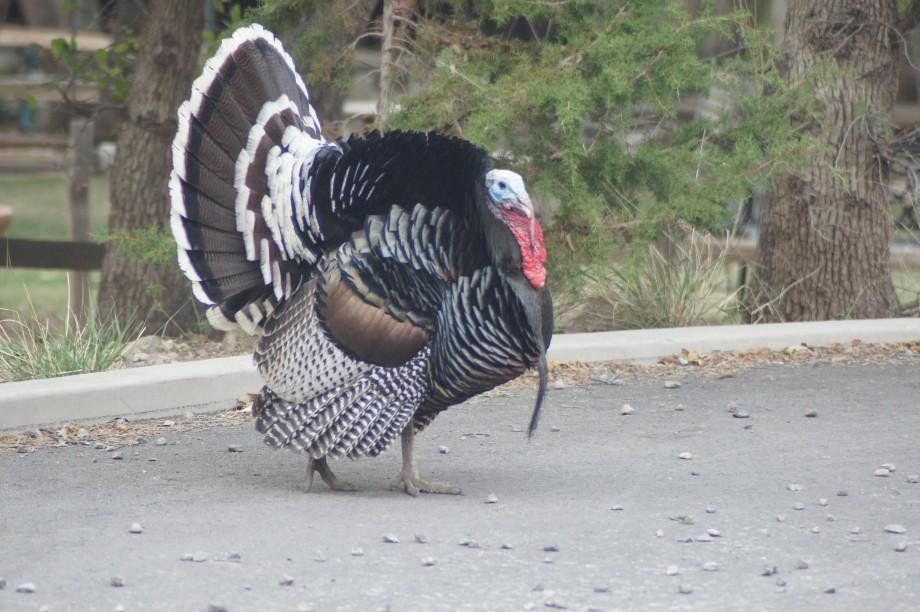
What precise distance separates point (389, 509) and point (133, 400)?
195cm

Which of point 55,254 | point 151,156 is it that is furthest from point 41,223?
point 151,156

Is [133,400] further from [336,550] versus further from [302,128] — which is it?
[336,550]

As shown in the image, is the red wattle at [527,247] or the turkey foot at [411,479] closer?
the red wattle at [527,247]

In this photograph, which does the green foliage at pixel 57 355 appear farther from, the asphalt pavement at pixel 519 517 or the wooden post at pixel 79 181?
the wooden post at pixel 79 181

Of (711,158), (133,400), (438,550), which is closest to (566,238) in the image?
(711,158)

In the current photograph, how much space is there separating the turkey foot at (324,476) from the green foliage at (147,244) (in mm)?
2911

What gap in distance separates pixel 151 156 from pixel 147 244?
155cm

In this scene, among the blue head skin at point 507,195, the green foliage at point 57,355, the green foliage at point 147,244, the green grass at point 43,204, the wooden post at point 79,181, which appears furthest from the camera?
the green grass at point 43,204

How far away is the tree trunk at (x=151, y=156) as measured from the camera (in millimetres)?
9258

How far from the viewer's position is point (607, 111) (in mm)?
7645

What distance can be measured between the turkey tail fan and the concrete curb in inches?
53.1

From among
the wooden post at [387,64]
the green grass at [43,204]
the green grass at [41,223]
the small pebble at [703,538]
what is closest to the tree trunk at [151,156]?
the green grass at [41,223]

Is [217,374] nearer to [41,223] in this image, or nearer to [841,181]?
[841,181]

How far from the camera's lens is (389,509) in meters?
5.07
